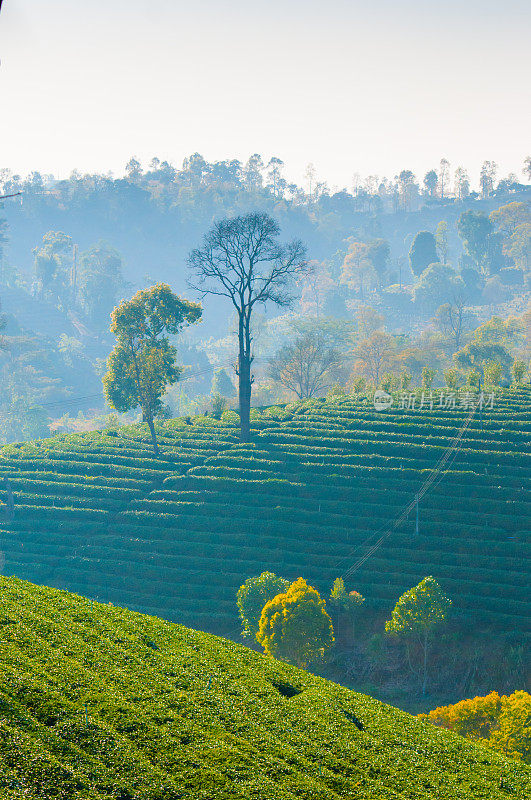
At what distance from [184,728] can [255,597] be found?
14233 mm

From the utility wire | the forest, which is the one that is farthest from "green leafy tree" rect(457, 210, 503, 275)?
the utility wire

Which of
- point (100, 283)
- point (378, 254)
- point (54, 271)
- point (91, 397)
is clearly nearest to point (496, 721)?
point (91, 397)

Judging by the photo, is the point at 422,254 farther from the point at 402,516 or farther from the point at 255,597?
the point at 255,597

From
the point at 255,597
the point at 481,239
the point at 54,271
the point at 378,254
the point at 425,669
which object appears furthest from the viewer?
the point at 378,254

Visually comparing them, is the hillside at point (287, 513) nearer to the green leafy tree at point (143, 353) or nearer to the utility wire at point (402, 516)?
the utility wire at point (402, 516)

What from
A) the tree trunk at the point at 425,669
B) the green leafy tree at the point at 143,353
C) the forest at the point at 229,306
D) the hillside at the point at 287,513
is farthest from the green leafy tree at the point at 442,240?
the tree trunk at the point at 425,669

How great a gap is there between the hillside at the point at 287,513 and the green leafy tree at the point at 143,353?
378 centimetres

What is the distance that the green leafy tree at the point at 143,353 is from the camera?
46625mm

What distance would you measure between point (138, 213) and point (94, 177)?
17533 millimetres

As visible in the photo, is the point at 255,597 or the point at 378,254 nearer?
the point at 255,597

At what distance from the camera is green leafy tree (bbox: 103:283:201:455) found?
153 feet

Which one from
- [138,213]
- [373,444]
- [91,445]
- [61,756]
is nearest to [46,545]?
[91,445]

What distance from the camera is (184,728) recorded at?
47.5 ft

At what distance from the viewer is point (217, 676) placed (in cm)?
1728
